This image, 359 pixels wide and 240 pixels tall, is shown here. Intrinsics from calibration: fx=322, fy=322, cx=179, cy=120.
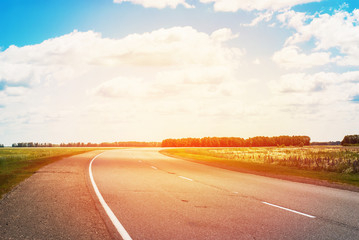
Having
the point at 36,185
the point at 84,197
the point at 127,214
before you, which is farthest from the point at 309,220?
the point at 36,185

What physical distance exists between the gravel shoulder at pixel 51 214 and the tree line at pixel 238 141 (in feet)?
521

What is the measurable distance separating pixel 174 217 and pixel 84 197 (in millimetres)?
3856

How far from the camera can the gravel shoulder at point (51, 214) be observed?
5.96 m

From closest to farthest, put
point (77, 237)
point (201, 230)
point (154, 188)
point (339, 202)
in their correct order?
point (77, 237) < point (201, 230) < point (339, 202) < point (154, 188)

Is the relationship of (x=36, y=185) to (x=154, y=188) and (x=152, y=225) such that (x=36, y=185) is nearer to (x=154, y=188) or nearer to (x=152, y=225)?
(x=154, y=188)

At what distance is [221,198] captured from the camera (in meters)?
9.91

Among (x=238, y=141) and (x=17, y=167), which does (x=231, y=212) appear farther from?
(x=238, y=141)

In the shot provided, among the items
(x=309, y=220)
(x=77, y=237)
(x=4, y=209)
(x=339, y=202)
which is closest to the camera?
(x=77, y=237)

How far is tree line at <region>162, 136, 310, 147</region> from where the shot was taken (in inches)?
6521

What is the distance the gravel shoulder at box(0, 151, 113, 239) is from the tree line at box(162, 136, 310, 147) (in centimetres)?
15895

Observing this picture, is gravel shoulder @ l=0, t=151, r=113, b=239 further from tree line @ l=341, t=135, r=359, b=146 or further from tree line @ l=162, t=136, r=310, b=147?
tree line @ l=162, t=136, r=310, b=147

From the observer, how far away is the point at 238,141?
175 m

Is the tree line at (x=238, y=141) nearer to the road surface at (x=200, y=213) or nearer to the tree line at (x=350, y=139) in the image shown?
the tree line at (x=350, y=139)

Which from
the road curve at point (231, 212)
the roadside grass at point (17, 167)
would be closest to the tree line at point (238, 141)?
the roadside grass at point (17, 167)
